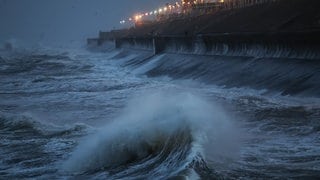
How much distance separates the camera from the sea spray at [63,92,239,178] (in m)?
8.33

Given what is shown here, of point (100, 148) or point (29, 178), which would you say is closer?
point (29, 178)

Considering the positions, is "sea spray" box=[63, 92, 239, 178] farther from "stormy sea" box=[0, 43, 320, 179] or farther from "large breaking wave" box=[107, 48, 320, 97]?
"large breaking wave" box=[107, 48, 320, 97]

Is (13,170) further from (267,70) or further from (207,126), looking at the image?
(267,70)

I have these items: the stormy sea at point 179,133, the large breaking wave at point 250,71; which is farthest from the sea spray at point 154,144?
the large breaking wave at point 250,71

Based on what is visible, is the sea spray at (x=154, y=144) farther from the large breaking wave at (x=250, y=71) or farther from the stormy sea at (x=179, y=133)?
the large breaking wave at (x=250, y=71)

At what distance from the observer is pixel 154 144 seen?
9.50 metres

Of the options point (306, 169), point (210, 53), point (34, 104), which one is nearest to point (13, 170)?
point (306, 169)

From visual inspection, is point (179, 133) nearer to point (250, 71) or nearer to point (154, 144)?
point (154, 144)

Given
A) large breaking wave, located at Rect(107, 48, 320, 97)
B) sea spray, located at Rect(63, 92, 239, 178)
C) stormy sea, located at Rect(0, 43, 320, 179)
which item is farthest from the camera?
large breaking wave, located at Rect(107, 48, 320, 97)

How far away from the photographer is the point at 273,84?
1792cm

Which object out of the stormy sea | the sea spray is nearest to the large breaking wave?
the stormy sea

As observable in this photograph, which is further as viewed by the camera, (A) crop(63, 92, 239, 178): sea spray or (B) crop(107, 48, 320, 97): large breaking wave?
(B) crop(107, 48, 320, 97): large breaking wave

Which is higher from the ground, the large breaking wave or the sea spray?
the sea spray

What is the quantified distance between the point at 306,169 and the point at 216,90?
11.8 m
